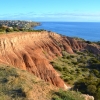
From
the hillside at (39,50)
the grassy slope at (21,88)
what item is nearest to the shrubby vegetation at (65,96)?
the grassy slope at (21,88)

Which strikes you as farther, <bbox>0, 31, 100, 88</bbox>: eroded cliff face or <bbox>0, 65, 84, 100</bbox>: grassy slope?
<bbox>0, 31, 100, 88</bbox>: eroded cliff face

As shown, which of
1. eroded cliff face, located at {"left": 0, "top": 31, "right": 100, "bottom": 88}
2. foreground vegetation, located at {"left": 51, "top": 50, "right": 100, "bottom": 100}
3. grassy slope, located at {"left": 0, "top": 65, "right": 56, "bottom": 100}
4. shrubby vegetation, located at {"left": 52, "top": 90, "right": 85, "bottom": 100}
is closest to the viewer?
grassy slope, located at {"left": 0, "top": 65, "right": 56, "bottom": 100}

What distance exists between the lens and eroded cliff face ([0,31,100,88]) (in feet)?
109

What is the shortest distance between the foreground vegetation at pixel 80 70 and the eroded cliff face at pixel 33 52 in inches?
81.3

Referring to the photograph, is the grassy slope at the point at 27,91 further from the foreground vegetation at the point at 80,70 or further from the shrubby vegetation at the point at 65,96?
the foreground vegetation at the point at 80,70

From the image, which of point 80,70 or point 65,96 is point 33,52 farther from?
point 65,96

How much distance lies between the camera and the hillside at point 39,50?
33281 mm

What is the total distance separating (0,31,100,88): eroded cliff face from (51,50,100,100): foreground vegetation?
2.07 metres

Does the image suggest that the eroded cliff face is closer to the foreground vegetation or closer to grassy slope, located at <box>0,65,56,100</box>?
the foreground vegetation

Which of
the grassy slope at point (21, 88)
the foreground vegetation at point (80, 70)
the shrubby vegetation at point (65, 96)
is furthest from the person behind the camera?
the foreground vegetation at point (80, 70)

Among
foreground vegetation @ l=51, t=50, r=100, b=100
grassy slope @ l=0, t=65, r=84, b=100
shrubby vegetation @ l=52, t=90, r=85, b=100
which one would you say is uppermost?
grassy slope @ l=0, t=65, r=84, b=100

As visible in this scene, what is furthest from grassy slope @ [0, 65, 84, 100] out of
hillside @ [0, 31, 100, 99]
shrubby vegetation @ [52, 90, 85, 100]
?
hillside @ [0, 31, 100, 99]

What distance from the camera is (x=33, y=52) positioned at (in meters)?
40.6

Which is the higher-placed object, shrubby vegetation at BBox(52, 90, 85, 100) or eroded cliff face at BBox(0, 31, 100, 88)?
shrubby vegetation at BBox(52, 90, 85, 100)
